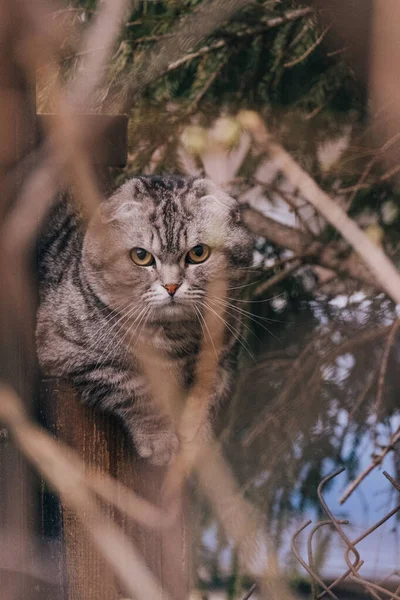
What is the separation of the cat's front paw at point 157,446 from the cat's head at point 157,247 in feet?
0.71

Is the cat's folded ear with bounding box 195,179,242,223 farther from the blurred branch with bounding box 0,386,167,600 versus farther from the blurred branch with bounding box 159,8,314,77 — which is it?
the blurred branch with bounding box 0,386,167,600

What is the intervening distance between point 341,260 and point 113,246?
625 millimetres

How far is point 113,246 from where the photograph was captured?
1.41 m

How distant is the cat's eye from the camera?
140cm

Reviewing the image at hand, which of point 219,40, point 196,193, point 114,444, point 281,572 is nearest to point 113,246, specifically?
point 196,193

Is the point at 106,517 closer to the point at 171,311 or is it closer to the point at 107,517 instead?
the point at 107,517

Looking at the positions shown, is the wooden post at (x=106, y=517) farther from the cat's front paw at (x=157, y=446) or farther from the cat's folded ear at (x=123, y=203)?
the cat's folded ear at (x=123, y=203)

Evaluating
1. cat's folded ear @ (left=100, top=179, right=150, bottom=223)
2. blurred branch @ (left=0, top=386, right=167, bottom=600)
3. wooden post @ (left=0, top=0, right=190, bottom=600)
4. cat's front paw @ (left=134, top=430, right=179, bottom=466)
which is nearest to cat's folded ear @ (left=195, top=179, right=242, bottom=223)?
cat's folded ear @ (left=100, top=179, right=150, bottom=223)

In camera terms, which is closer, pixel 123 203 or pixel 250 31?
pixel 123 203

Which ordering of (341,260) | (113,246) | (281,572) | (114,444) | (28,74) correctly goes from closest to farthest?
(28,74)
(114,444)
(113,246)
(281,572)
(341,260)

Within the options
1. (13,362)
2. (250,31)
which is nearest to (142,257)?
(13,362)

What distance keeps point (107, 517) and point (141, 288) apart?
1.50ft

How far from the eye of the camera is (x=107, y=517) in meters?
1.07

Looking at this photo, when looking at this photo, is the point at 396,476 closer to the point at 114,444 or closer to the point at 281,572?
the point at 281,572
